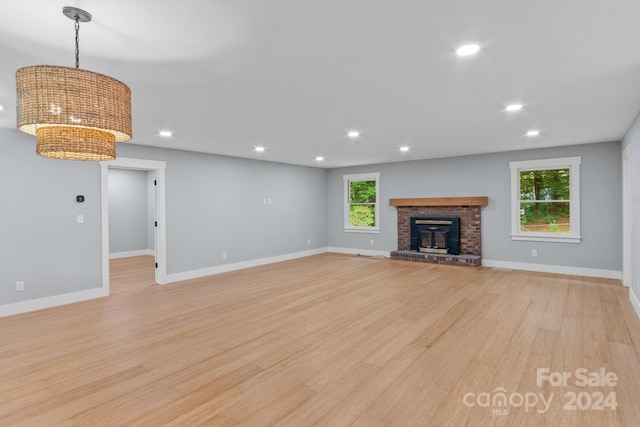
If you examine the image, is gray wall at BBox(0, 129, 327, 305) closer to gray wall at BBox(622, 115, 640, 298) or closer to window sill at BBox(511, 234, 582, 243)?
window sill at BBox(511, 234, 582, 243)

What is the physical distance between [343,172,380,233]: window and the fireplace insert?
3.54 feet

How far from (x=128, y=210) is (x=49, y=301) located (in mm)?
4916

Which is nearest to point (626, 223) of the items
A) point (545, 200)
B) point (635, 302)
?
point (545, 200)

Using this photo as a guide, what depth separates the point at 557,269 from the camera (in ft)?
20.5

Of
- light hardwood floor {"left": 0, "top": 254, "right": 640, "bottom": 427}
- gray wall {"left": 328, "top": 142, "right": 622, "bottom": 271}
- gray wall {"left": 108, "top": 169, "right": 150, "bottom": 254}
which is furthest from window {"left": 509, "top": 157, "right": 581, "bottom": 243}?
gray wall {"left": 108, "top": 169, "right": 150, "bottom": 254}

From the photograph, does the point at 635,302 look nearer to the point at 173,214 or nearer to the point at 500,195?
the point at 500,195

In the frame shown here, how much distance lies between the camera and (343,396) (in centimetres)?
234

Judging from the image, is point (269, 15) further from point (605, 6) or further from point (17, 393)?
point (17, 393)

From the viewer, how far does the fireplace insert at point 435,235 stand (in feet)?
24.0

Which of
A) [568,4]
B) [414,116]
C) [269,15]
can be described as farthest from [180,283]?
[568,4]

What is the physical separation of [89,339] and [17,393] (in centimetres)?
100

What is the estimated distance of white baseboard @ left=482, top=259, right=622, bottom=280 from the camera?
5820 mm

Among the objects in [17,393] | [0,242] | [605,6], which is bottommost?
[17,393]

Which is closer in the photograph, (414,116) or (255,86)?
(255,86)
